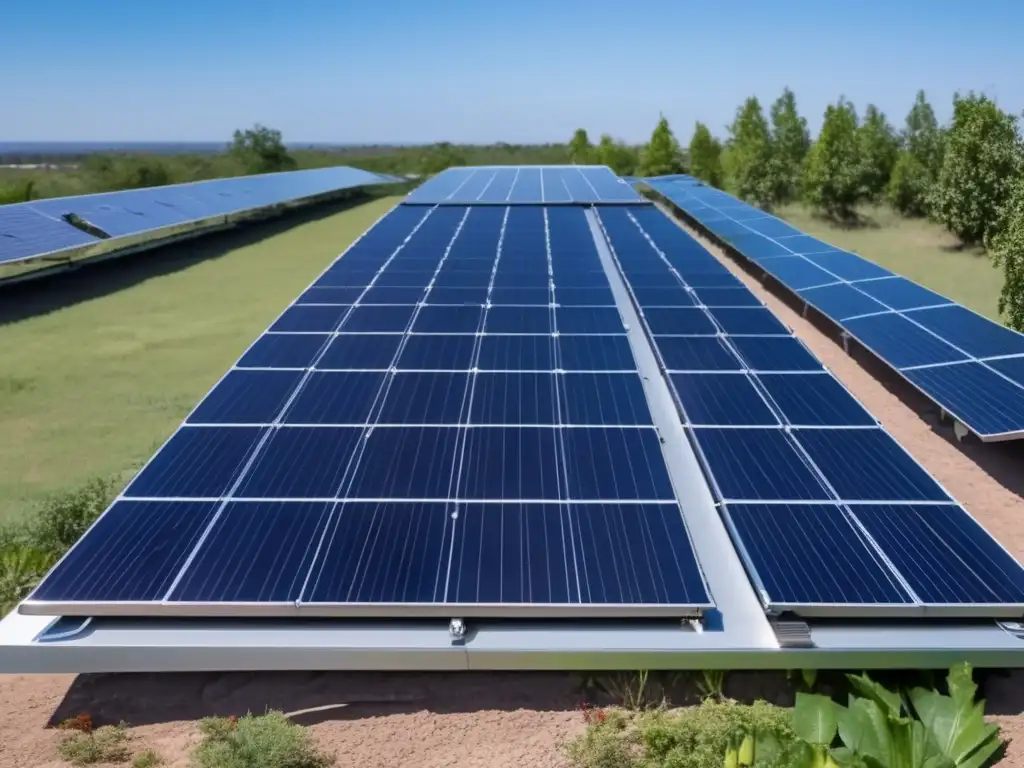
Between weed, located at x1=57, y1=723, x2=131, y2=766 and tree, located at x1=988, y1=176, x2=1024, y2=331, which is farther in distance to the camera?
tree, located at x1=988, y1=176, x2=1024, y2=331

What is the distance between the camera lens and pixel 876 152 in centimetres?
4900

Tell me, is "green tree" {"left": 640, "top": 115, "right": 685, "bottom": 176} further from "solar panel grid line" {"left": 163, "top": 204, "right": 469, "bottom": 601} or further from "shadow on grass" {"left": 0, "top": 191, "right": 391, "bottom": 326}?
"solar panel grid line" {"left": 163, "top": 204, "right": 469, "bottom": 601}

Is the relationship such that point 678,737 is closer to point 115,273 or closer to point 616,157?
point 115,273

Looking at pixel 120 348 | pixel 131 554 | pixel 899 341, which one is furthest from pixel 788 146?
pixel 131 554

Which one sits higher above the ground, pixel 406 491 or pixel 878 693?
pixel 406 491

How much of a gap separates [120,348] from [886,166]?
51.0 m

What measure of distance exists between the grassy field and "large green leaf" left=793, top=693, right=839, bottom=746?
13.0 meters

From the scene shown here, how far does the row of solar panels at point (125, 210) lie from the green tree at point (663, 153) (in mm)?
29761

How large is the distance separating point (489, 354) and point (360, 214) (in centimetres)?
4038

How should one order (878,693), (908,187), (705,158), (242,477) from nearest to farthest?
(878,693) < (242,477) < (908,187) < (705,158)

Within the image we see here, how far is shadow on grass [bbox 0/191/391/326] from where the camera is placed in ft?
86.9

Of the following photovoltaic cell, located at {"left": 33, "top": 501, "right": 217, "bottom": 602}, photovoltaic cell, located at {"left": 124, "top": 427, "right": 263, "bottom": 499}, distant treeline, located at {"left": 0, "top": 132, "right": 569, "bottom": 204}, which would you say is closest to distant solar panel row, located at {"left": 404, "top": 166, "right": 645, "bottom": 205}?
photovoltaic cell, located at {"left": 124, "top": 427, "right": 263, "bottom": 499}

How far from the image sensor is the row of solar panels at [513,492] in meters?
8.30

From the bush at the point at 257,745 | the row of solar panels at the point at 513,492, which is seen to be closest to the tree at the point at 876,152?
the row of solar panels at the point at 513,492
